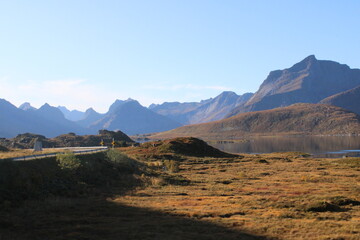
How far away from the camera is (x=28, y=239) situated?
21.0 meters

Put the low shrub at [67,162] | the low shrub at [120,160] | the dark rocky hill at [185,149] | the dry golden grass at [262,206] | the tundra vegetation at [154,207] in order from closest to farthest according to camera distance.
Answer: the tundra vegetation at [154,207], the dry golden grass at [262,206], the low shrub at [67,162], the low shrub at [120,160], the dark rocky hill at [185,149]

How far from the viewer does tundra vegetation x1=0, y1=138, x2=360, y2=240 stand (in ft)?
75.0

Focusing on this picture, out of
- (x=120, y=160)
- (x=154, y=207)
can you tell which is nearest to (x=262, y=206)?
(x=154, y=207)

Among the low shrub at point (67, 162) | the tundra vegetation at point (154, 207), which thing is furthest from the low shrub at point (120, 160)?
the low shrub at point (67, 162)

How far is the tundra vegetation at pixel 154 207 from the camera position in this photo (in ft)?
75.0

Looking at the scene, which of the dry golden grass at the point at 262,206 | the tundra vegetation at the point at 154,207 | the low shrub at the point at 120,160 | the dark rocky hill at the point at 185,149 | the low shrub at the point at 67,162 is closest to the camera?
the tundra vegetation at the point at 154,207

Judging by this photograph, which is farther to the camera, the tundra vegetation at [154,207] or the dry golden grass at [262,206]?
the dry golden grass at [262,206]

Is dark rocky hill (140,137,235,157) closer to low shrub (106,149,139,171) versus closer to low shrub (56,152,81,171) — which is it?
low shrub (106,149,139,171)

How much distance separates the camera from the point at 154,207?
31.1 metres

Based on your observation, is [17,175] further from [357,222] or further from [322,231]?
[357,222]

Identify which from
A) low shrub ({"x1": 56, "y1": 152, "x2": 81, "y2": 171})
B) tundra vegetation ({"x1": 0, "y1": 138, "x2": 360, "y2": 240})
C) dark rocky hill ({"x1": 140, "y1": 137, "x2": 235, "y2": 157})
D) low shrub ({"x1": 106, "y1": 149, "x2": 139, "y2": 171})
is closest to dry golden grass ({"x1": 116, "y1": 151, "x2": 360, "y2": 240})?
tundra vegetation ({"x1": 0, "y1": 138, "x2": 360, "y2": 240})

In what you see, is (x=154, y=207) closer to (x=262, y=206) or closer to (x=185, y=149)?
(x=262, y=206)

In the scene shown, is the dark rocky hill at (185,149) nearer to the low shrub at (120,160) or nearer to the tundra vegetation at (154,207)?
the low shrub at (120,160)

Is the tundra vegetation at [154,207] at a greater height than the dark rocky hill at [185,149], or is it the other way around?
the dark rocky hill at [185,149]
